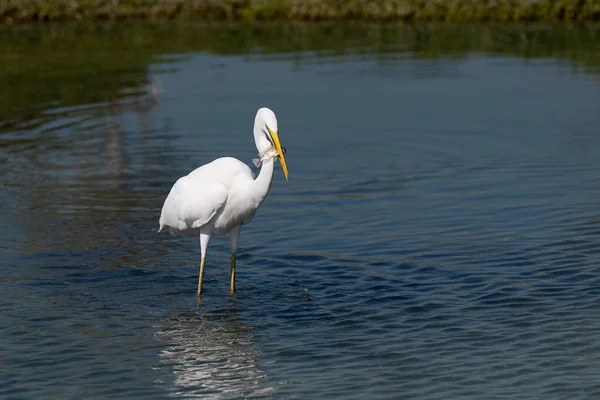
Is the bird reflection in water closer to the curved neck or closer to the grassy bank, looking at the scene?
the curved neck

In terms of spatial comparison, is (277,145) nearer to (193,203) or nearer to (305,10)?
(193,203)

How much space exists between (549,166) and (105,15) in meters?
29.1

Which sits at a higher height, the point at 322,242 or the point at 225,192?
the point at 225,192

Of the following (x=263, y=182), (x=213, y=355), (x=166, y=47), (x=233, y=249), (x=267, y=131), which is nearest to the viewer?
(x=213, y=355)

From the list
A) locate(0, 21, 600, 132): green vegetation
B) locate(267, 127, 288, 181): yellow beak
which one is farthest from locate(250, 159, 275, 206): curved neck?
locate(0, 21, 600, 132): green vegetation

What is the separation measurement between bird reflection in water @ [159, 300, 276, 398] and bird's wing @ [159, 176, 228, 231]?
878 mm

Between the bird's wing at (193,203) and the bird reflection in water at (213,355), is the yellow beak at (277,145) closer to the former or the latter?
the bird's wing at (193,203)

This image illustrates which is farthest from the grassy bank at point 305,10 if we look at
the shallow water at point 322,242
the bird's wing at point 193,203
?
the bird's wing at point 193,203

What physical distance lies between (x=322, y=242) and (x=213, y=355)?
11.9 feet

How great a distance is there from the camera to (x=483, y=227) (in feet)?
40.2

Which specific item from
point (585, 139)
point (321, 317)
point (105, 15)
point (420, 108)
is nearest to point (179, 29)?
point (105, 15)

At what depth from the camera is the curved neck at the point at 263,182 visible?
905 centimetres

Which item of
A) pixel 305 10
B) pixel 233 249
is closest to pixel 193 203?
pixel 233 249

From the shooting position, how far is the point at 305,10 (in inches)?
1496
